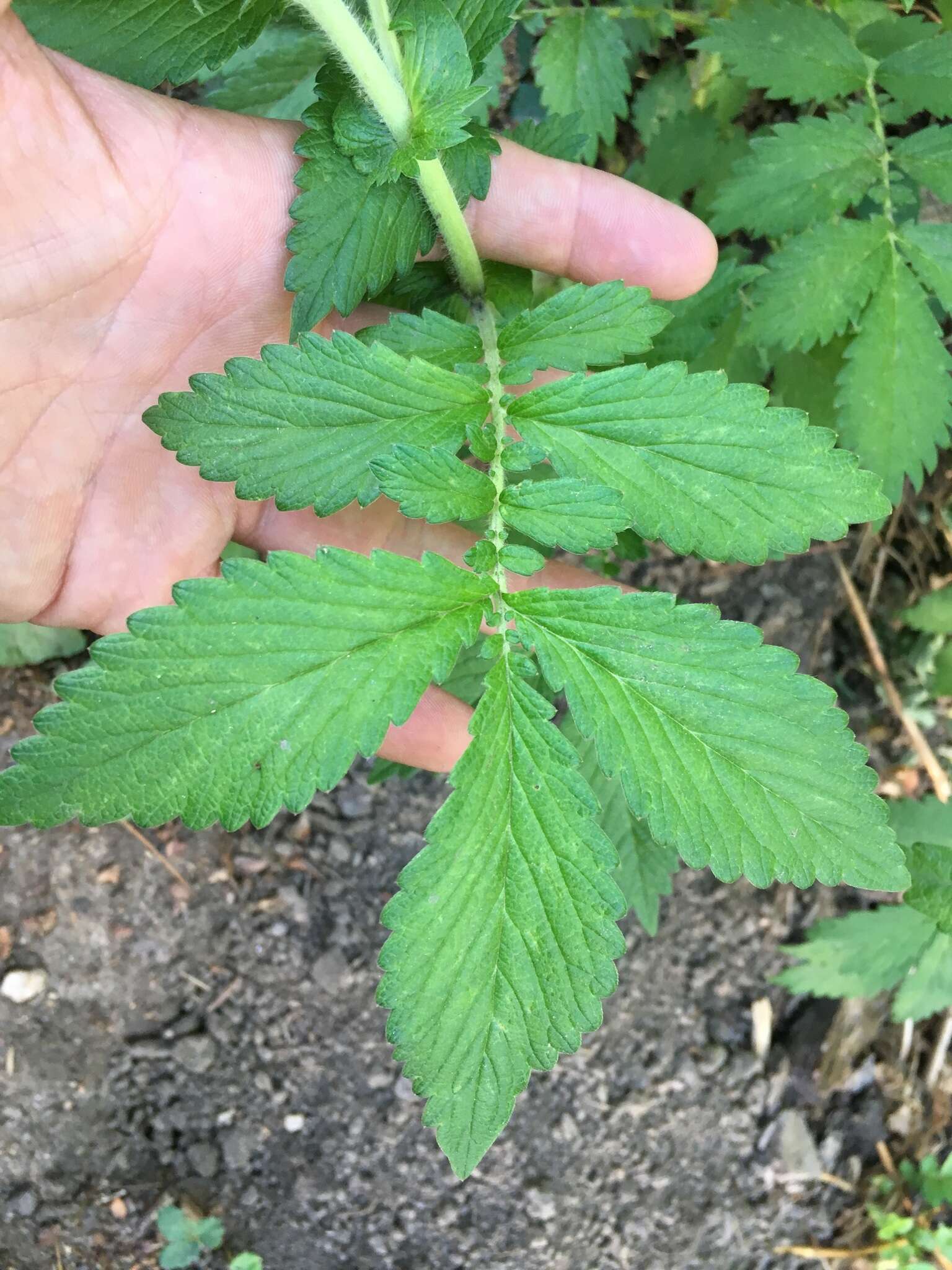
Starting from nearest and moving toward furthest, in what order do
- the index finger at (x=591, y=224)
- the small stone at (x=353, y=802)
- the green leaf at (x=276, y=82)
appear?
the index finger at (x=591, y=224) < the green leaf at (x=276, y=82) < the small stone at (x=353, y=802)

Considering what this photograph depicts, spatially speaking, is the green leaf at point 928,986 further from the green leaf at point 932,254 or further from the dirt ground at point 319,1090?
A: the green leaf at point 932,254

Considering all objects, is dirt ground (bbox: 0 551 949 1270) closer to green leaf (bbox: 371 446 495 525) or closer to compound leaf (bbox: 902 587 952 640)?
compound leaf (bbox: 902 587 952 640)

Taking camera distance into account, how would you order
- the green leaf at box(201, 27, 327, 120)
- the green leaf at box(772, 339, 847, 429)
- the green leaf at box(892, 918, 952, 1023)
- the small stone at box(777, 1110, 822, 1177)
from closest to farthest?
the green leaf at box(201, 27, 327, 120)
the green leaf at box(772, 339, 847, 429)
the green leaf at box(892, 918, 952, 1023)
the small stone at box(777, 1110, 822, 1177)

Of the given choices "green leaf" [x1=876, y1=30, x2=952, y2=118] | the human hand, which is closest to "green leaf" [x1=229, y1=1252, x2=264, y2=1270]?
the human hand

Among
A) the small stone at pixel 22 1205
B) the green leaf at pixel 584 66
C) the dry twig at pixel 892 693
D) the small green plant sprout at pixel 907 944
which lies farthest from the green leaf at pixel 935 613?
the small stone at pixel 22 1205

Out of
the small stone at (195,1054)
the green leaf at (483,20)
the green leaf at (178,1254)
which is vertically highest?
the green leaf at (483,20)

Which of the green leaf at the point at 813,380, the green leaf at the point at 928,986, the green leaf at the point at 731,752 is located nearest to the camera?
the green leaf at the point at 731,752

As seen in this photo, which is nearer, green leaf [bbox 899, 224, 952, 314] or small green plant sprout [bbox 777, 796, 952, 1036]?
green leaf [bbox 899, 224, 952, 314]
